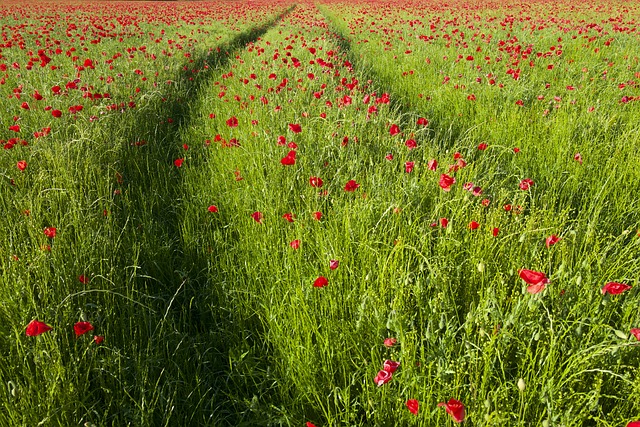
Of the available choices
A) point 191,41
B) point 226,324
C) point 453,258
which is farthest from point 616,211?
point 191,41

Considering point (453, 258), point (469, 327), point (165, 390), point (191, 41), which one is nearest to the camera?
point (469, 327)

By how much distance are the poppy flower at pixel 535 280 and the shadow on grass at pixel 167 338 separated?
913 millimetres

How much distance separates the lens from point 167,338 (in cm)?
188

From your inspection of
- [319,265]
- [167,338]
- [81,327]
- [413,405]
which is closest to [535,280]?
[413,405]

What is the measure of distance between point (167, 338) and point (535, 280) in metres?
1.45

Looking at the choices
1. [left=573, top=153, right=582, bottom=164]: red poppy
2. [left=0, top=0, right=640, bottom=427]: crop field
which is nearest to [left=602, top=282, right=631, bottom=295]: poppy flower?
[left=0, top=0, right=640, bottom=427]: crop field

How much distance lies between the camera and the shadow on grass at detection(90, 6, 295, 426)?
1.51 meters

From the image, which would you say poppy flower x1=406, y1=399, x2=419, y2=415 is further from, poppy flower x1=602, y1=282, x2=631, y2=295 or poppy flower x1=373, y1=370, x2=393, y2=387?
poppy flower x1=602, y1=282, x2=631, y2=295

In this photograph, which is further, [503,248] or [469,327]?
[503,248]

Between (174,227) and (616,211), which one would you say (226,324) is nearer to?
(174,227)

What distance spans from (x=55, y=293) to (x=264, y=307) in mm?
829

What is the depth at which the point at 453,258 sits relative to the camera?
6.21 feet

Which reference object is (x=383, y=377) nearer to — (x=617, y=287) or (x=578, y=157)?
(x=617, y=287)

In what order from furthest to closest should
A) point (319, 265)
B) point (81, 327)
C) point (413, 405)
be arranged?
point (319, 265) < point (81, 327) < point (413, 405)
